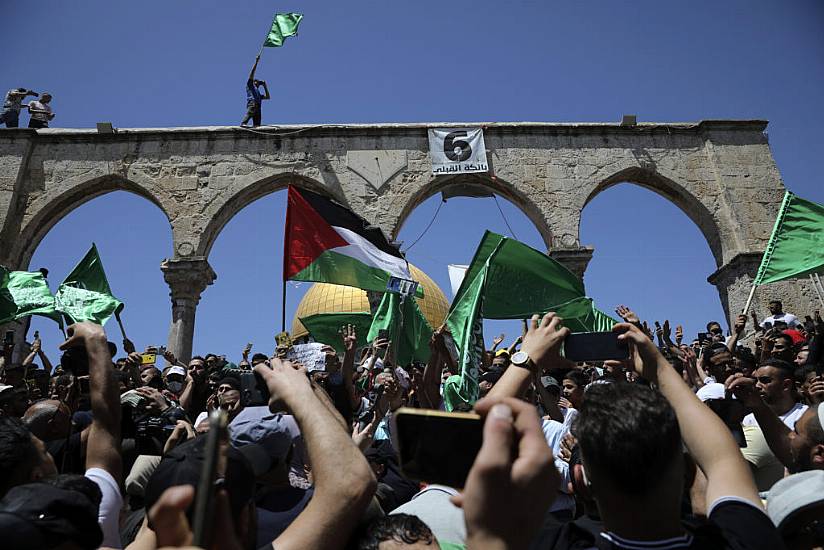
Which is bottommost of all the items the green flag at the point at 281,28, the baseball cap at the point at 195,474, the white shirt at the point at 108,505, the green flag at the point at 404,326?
the white shirt at the point at 108,505

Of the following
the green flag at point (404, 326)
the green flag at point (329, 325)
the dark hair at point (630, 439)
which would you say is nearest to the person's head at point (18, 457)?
the dark hair at point (630, 439)

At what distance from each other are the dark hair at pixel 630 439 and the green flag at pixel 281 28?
1552 centimetres

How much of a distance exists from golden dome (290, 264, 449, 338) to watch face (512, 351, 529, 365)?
24.8m

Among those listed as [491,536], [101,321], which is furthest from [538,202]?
[491,536]

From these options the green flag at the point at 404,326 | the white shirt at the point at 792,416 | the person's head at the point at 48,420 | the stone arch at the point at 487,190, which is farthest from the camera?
the stone arch at the point at 487,190

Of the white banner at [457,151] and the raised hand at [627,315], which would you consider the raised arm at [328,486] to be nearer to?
the raised hand at [627,315]

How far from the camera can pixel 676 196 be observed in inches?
635

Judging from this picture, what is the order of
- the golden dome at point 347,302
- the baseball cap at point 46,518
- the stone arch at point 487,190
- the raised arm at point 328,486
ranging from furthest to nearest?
the golden dome at point 347,302, the stone arch at point 487,190, the raised arm at point 328,486, the baseball cap at point 46,518

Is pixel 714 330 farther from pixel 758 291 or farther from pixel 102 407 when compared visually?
pixel 102 407

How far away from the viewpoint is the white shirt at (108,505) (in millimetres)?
2469

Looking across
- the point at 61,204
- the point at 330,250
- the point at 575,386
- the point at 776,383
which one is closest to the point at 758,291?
the point at 575,386

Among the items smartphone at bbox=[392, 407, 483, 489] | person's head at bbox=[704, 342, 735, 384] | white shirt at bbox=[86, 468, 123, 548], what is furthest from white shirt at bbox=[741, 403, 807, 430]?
white shirt at bbox=[86, 468, 123, 548]

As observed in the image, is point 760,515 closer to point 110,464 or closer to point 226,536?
point 226,536

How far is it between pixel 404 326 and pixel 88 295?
16.6 feet
